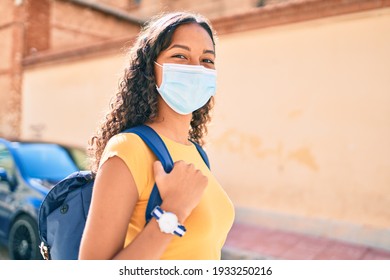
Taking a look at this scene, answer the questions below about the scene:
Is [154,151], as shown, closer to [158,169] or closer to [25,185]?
[158,169]

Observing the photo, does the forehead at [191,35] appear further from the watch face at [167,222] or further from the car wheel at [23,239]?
the car wheel at [23,239]

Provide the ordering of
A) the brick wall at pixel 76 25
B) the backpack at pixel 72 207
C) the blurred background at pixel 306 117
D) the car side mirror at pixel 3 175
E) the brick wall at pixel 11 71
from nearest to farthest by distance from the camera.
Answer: the backpack at pixel 72 207, the car side mirror at pixel 3 175, the blurred background at pixel 306 117, the brick wall at pixel 11 71, the brick wall at pixel 76 25

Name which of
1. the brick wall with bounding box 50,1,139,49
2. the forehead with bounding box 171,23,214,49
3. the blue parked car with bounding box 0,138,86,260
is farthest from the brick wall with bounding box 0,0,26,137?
the forehead with bounding box 171,23,214,49

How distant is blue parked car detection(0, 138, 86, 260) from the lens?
333 centimetres

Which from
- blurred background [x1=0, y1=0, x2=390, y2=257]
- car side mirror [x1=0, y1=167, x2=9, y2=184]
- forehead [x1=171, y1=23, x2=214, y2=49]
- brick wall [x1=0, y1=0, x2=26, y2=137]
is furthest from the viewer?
brick wall [x1=0, y1=0, x2=26, y2=137]

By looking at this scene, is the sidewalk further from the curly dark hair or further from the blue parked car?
the curly dark hair

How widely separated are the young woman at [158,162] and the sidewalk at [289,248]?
9.30 ft

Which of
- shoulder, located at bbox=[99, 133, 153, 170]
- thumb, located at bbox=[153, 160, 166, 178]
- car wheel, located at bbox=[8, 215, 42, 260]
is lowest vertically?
car wheel, located at bbox=[8, 215, 42, 260]

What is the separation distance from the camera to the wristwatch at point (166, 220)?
0.96m

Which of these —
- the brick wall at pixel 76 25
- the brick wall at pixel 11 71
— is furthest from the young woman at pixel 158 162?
the brick wall at pixel 76 25

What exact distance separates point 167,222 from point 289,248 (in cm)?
333

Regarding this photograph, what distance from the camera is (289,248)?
4000 mm

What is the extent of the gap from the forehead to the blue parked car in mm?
2506

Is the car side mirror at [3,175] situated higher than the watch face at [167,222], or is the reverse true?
the watch face at [167,222]
